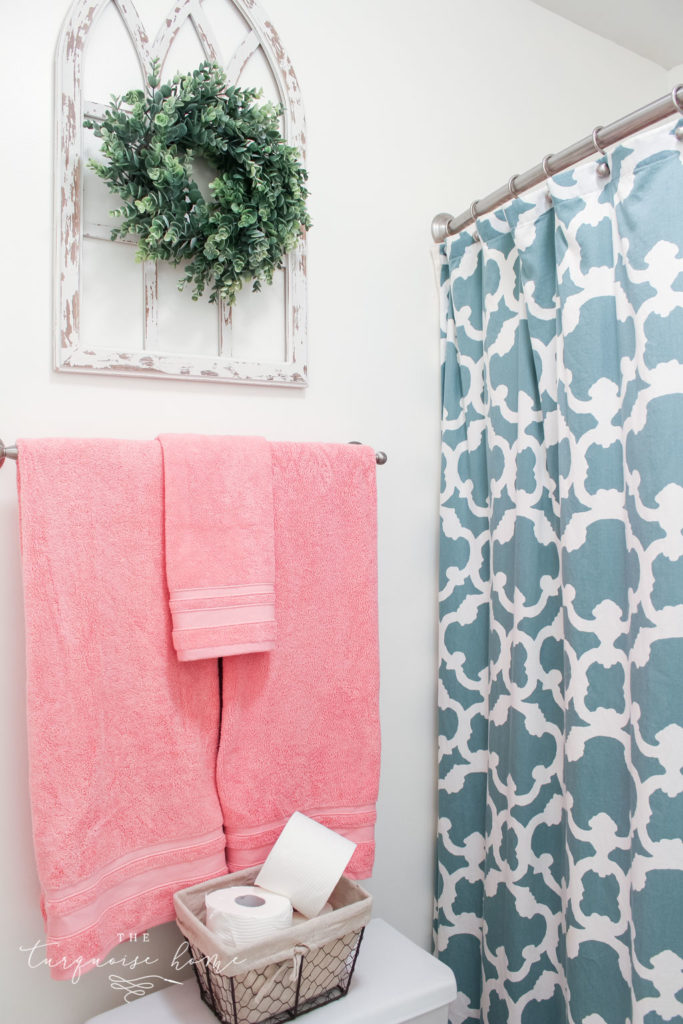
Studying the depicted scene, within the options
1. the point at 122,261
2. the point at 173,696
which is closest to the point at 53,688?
the point at 173,696

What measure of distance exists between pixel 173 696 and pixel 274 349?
0.64 m

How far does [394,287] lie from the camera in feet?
4.83

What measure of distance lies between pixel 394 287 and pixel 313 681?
0.80 m

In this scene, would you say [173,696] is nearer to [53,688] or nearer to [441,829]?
[53,688]

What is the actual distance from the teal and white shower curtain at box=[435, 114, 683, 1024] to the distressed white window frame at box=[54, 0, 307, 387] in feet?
1.24

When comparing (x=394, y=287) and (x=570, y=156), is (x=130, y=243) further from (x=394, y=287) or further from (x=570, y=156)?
(x=570, y=156)

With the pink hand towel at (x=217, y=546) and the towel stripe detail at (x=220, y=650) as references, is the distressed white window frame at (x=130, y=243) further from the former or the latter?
the towel stripe detail at (x=220, y=650)

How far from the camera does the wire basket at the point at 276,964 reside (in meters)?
0.95

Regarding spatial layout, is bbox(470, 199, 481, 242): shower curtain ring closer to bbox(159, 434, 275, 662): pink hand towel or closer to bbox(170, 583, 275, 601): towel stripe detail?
bbox(159, 434, 275, 662): pink hand towel

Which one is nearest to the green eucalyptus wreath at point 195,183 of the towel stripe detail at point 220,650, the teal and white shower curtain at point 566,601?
the teal and white shower curtain at point 566,601

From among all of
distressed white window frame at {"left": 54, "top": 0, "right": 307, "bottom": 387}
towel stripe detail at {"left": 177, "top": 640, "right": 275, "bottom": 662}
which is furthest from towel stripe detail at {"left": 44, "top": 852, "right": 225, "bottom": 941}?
distressed white window frame at {"left": 54, "top": 0, "right": 307, "bottom": 387}

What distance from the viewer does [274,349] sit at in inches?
52.3

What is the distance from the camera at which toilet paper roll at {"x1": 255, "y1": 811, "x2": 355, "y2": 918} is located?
1.06 metres

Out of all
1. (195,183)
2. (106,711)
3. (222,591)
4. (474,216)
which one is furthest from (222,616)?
(474,216)
